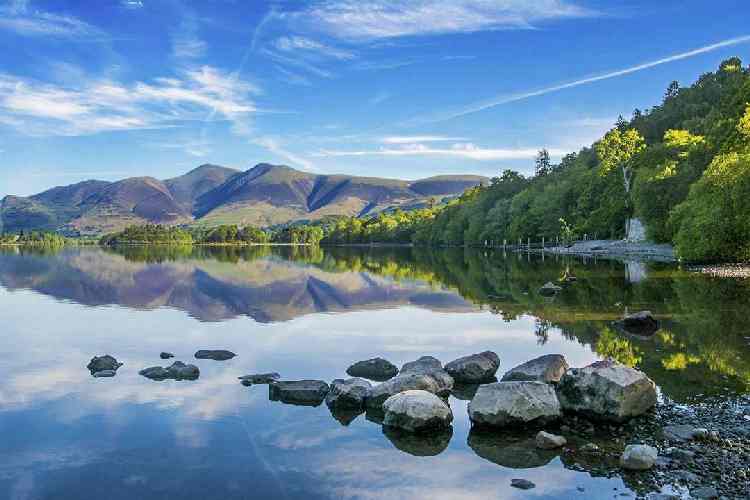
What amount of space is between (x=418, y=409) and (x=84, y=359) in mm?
18938

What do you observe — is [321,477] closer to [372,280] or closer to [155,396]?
[155,396]

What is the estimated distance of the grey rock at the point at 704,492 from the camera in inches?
514

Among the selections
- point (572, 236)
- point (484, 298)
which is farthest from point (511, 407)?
point (572, 236)

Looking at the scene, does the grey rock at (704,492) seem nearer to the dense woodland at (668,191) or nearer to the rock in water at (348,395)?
the rock in water at (348,395)

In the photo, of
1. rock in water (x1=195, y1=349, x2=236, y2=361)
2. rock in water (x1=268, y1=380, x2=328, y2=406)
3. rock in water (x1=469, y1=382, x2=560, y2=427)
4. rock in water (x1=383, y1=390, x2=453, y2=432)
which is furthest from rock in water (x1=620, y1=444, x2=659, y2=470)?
rock in water (x1=195, y1=349, x2=236, y2=361)

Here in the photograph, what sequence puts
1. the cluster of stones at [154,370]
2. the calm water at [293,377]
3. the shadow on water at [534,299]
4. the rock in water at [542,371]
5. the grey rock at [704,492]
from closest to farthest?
the grey rock at [704,492] → the calm water at [293,377] → the rock in water at [542,371] → the cluster of stones at [154,370] → the shadow on water at [534,299]

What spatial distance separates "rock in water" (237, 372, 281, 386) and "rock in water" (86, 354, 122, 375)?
255 inches

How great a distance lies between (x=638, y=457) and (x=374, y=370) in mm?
12467

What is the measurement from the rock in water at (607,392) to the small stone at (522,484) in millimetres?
4686

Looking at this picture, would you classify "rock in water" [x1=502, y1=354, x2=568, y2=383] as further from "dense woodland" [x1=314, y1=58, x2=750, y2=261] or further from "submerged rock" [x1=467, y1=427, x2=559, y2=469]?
"dense woodland" [x1=314, y1=58, x2=750, y2=261]

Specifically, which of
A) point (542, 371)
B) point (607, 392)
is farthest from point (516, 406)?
point (542, 371)

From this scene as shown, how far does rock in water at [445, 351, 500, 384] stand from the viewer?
2417 centimetres

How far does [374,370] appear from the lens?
25.5 m

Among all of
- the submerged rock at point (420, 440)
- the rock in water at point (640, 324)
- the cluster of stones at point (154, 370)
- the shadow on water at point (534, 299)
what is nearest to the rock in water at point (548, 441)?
the submerged rock at point (420, 440)
